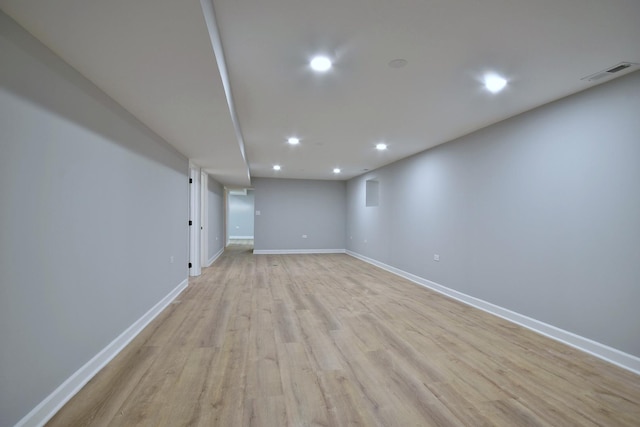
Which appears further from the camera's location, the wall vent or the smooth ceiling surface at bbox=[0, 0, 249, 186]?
the wall vent

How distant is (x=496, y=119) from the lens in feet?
→ 11.7

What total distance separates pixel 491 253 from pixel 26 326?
169 inches

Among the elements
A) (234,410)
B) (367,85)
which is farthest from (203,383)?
(367,85)

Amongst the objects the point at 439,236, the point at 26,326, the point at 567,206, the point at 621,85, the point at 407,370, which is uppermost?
the point at 621,85

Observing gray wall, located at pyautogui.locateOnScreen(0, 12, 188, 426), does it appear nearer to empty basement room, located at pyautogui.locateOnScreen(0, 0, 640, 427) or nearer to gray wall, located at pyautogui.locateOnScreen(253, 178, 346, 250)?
empty basement room, located at pyautogui.locateOnScreen(0, 0, 640, 427)

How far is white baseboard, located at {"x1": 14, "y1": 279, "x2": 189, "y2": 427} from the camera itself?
63.4 inches

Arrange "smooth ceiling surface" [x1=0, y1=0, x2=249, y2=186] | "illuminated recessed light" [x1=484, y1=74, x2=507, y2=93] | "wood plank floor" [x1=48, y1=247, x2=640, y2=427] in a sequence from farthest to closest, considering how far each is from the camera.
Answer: "illuminated recessed light" [x1=484, y1=74, x2=507, y2=93]
"wood plank floor" [x1=48, y1=247, x2=640, y2=427]
"smooth ceiling surface" [x1=0, y1=0, x2=249, y2=186]

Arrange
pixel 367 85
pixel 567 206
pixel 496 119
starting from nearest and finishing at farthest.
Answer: pixel 367 85
pixel 567 206
pixel 496 119

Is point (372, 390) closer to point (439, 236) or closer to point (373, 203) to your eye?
point (439, 236)

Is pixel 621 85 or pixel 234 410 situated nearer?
pixel 234 410

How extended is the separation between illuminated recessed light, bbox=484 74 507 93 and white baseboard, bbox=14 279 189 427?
377cm

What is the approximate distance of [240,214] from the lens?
15.0 meters

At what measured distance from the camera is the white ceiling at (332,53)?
1.54 metres

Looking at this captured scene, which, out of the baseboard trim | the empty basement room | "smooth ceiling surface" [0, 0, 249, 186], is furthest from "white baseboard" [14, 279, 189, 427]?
the baseboard trim
